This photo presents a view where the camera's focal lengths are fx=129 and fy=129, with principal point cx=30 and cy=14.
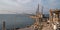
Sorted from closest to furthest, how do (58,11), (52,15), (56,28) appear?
(56,28) < (58,11) < (52,15)

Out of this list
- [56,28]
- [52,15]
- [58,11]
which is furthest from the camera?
[52,15]

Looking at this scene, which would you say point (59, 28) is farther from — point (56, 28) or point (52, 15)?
point (52, 15)

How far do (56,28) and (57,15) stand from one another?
28.5ft

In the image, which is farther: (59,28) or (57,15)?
(57,15)

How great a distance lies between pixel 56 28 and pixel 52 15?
35.5ft

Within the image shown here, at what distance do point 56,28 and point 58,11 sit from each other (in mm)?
7896

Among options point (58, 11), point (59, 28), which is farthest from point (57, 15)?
point (59, 28)

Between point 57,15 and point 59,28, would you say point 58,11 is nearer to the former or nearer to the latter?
point 57,15

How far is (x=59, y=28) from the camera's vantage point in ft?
33.6

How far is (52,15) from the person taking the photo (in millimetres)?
20766

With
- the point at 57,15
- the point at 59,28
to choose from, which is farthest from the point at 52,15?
the point at 59,28

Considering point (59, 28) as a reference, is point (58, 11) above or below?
above

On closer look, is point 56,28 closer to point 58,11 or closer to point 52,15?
point 58,11

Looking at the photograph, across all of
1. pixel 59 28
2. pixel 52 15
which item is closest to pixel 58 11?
pixel 52 15
